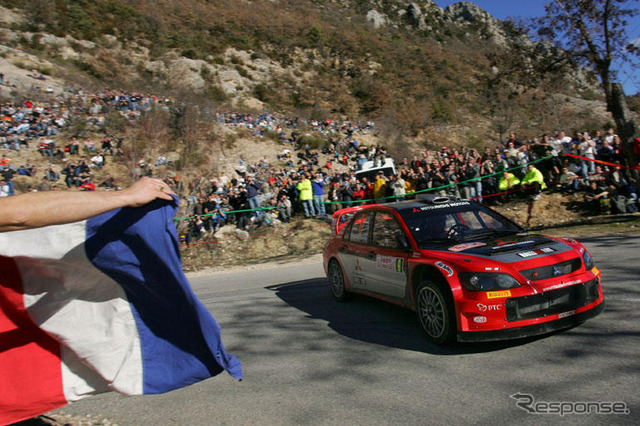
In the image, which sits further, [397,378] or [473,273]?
[473,273]

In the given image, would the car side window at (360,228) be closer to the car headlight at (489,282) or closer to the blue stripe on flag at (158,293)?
the car headlight at (489,282)

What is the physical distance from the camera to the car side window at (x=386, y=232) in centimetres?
629

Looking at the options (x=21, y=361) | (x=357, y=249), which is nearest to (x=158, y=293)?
(x=21, y=361)

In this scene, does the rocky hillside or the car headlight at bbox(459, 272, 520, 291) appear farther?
the rocky hillside

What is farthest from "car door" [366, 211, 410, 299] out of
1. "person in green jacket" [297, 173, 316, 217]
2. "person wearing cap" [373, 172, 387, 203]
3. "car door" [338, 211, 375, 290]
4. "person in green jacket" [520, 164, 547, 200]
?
"person in green jacket" [297, 173, 316, 217]

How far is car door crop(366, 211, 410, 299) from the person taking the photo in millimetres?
6043

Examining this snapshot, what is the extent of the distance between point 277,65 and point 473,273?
2212 inches

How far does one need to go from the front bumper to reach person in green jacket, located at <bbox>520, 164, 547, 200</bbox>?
11597mm

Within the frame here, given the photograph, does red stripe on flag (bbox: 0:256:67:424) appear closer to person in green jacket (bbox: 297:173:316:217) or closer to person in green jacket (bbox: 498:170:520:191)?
person in green jacket (bbox: 498:170:520:191)

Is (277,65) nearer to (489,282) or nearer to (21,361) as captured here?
(489,282)

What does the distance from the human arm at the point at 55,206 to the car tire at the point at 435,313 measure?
3529 mm

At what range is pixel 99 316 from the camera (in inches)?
124

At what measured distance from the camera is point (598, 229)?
1266cm

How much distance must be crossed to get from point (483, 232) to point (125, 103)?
101ft
